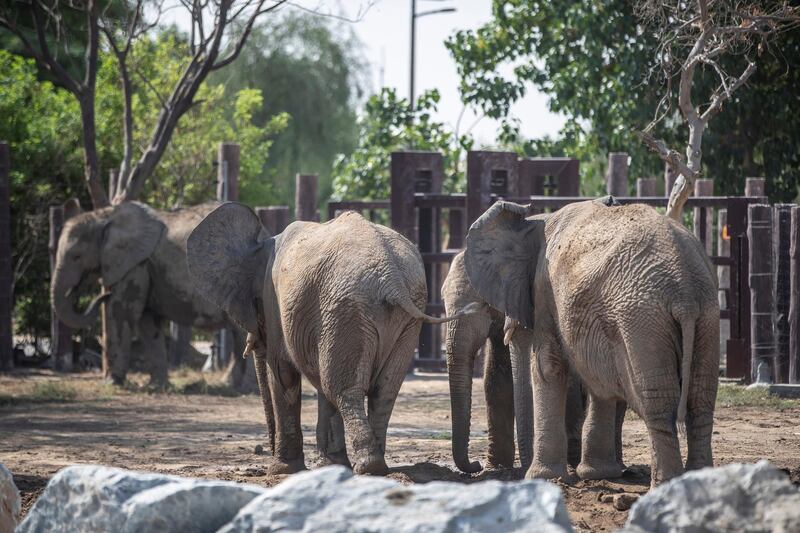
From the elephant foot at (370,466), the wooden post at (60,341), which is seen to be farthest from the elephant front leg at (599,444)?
the wooden post at (60,341)

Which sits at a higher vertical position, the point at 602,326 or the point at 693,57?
the point at 693,57

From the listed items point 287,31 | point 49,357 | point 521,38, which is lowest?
point 49,357

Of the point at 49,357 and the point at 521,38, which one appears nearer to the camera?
the point at 49,357

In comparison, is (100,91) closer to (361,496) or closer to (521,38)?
(521,38)

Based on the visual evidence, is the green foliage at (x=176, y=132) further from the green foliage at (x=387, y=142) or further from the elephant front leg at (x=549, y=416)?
the elephant front leg at (x=549, y=416)

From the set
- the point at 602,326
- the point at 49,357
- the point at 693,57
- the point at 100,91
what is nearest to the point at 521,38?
the point at 100,91

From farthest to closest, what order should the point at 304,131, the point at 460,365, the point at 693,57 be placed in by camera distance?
the point at 304,131
the point at 693,57
the point at 460,365

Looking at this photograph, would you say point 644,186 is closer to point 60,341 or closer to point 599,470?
point 60,341

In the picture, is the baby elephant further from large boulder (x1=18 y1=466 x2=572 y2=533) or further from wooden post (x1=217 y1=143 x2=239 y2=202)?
wooden post (x1=217 y1=143 x2=239 y2=202)

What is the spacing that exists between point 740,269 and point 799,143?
7.77m

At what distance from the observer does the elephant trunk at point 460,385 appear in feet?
28.9

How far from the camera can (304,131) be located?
141 ft

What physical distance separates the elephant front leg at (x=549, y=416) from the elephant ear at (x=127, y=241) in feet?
30.4

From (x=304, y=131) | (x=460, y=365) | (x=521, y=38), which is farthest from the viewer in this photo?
(x=304, y=131)
